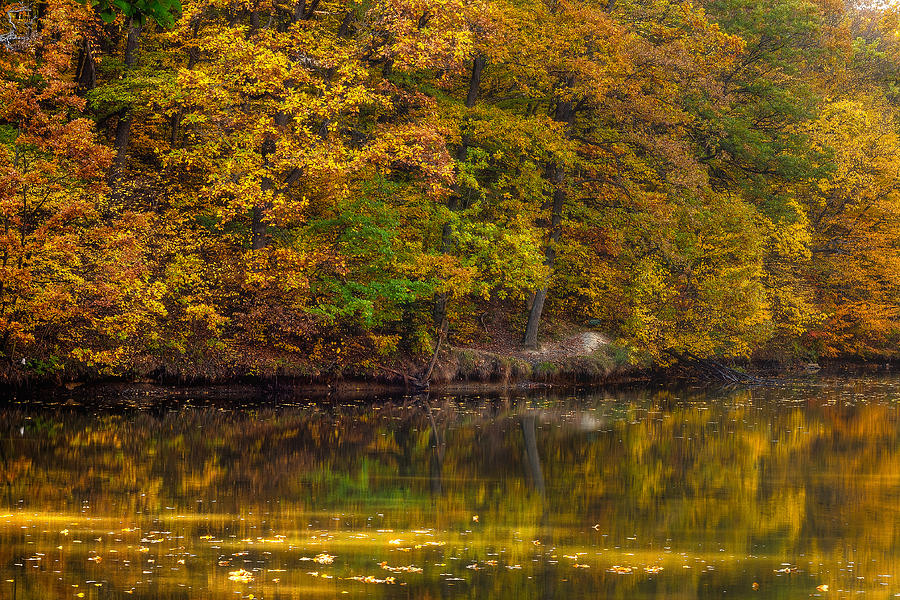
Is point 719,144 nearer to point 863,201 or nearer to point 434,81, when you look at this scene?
point 863,201

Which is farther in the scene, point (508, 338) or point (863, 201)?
point (863, 201)

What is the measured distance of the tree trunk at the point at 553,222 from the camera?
34.2m

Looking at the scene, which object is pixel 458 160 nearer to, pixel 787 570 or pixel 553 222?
pixel 553 222

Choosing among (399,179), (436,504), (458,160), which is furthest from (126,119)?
(436,504)

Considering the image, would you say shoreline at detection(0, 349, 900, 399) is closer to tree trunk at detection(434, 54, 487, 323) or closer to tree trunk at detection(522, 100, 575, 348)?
tree trunk at detection(522, 100, 575, 348)

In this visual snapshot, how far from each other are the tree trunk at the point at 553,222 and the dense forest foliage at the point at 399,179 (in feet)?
0.42

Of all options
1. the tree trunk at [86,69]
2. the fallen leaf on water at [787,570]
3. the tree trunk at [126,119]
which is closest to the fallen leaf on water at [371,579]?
the fallen leaf on water at [787,570]

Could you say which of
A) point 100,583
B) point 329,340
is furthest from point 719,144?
point 100,583

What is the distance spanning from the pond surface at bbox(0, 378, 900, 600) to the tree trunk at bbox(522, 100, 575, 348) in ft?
29.5

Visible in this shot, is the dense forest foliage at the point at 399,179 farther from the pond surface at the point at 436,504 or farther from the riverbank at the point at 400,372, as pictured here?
the pond surface at the point at 436,504

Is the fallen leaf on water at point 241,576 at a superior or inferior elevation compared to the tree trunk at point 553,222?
inferior

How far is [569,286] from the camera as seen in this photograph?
3531 cm

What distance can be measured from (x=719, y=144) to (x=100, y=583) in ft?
109

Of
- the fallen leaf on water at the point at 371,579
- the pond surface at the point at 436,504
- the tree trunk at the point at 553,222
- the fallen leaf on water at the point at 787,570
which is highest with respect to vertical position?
the tree trunk at the point at 553,222
